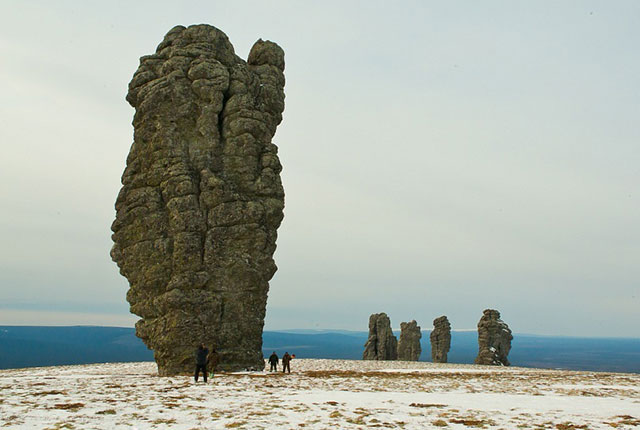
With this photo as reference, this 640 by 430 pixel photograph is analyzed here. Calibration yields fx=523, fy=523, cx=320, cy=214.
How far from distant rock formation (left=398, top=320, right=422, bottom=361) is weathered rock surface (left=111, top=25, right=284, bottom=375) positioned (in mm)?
58655

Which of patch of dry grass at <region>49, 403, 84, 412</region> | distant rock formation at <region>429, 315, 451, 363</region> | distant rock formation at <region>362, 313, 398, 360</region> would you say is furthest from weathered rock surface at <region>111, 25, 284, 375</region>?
distant rock formation at <region>429, 315, 451, 363</region>

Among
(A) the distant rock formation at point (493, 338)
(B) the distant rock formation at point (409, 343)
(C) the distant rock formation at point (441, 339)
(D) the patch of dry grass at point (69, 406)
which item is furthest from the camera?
(B) the distant rock formation at point (409, 343)

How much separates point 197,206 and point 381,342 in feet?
183

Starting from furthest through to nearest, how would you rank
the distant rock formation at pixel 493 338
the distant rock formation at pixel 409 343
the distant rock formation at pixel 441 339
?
the distant rock formation at pixel 409 343
the distant rock formation at pixel 441 339
the distant rock formation at pixel 493 338

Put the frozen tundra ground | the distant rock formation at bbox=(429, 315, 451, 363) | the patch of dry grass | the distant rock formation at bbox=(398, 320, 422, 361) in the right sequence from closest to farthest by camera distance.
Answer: the frozen tundra ground, the patch of dry grass, the distant rock formation at bbox=(429, 315, 451, 363), the distant rock formation at bbox=(398, 320, 422, 361)

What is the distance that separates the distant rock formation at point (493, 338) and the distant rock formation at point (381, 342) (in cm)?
1488

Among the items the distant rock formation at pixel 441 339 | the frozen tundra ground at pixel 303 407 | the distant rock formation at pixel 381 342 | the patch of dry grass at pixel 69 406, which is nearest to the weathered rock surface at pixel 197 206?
the frozen tundra ground at pixel 303 407

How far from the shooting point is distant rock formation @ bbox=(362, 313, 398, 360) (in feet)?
273

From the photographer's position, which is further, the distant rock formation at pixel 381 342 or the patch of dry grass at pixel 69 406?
the distant rock formation at pixel 381 342

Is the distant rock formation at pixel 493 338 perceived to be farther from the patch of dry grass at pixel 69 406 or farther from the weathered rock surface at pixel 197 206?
the patch of dry grass at pixel 69 406

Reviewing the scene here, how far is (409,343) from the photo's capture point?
90562mm

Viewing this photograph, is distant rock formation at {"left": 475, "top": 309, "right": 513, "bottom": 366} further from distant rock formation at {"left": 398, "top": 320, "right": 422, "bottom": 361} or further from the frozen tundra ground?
the frozen tundra ground

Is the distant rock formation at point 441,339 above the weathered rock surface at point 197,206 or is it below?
below

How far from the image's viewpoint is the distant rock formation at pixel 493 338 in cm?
7162
